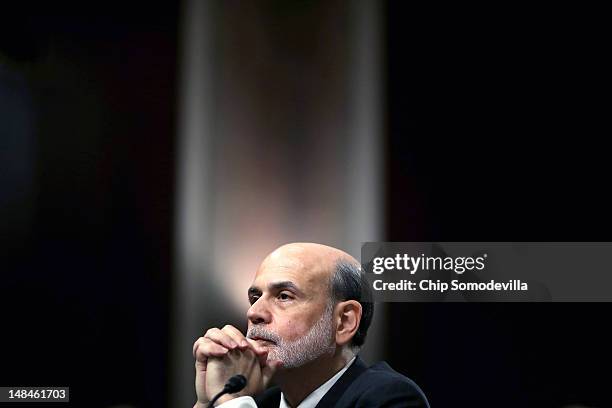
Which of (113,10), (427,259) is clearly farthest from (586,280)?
(113,10)

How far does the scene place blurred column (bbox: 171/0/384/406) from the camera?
285 centimetres

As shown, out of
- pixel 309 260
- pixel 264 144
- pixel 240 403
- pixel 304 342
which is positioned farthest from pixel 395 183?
pixel 240 403

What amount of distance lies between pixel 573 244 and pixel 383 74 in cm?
85

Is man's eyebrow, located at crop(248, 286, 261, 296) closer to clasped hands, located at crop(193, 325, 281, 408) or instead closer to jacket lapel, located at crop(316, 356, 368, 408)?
clasped hands, located at crop(193, 325, 281, 408)

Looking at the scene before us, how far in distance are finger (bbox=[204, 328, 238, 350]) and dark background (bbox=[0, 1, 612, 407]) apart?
87 cm

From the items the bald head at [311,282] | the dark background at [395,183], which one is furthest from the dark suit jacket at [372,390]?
the dark background at [395,183]

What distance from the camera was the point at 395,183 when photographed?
9.20 feet

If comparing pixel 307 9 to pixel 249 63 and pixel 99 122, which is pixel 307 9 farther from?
pixel 99 122

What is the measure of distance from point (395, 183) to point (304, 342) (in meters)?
0.90

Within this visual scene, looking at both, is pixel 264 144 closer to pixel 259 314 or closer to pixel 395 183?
pixel 395 183

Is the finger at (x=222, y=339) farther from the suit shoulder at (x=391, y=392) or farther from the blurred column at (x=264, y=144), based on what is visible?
the blurred column at (x=264, y=144)

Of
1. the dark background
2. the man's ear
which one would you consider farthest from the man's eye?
the dark background

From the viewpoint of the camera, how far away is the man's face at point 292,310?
2.04 metres

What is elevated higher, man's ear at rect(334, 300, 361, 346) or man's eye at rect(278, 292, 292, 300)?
man's eye at rect(278, 292, 292, 300)
